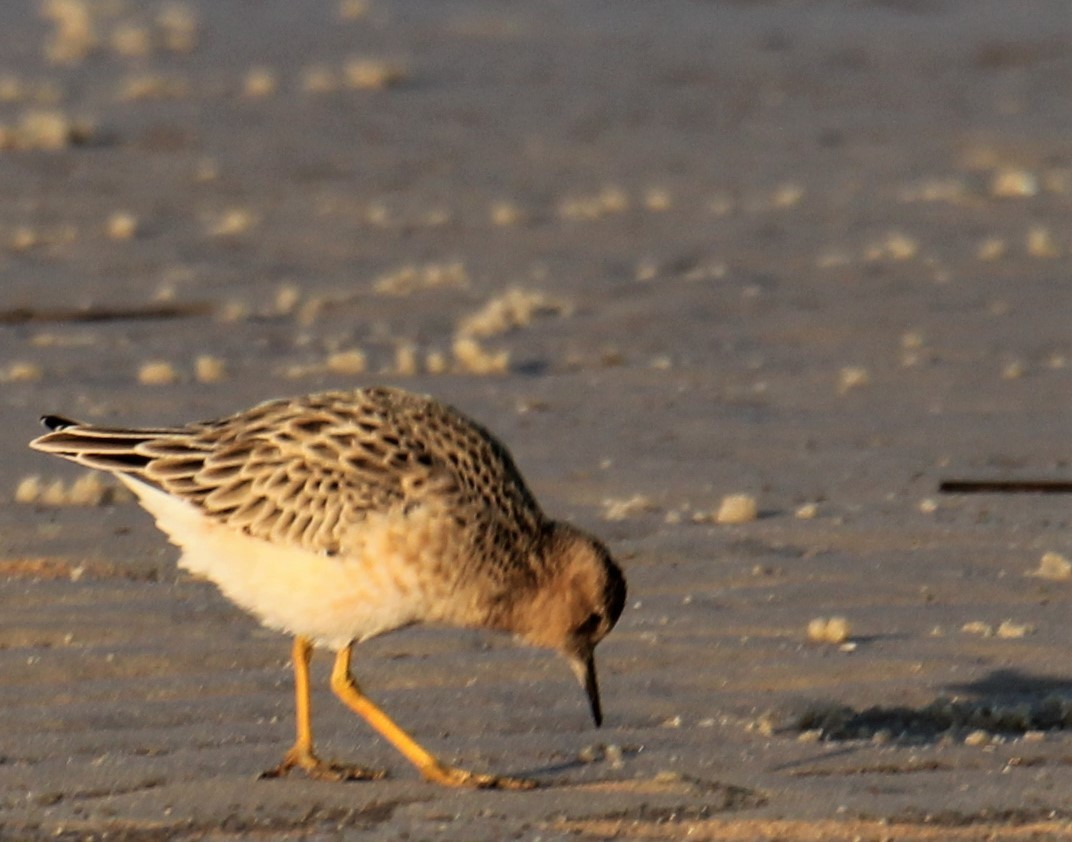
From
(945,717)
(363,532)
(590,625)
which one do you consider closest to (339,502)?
(363,532)

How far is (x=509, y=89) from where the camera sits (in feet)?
70.8

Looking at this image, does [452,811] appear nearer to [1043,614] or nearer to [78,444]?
[78,444]

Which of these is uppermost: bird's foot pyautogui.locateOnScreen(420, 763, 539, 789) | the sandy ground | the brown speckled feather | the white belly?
the brown speckled feather

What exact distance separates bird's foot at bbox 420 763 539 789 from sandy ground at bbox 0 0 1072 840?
0.26 ft

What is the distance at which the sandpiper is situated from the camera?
6227 mm

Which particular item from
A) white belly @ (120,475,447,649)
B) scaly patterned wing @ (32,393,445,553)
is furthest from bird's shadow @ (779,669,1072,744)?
scaly patterned wing @ (32,393,445,553)

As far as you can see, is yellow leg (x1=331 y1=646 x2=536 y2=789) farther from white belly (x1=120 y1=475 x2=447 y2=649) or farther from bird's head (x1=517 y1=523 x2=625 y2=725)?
bird's head (x1=517 y1=523 x2=625 y2=725)

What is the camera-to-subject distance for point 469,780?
6133 millimetres

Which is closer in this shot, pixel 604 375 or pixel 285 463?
pixel 285 463

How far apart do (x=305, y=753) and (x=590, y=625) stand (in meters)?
0.84

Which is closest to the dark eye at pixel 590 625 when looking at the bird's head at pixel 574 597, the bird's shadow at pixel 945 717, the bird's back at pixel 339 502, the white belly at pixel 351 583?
the bird's head at pixel 574 597

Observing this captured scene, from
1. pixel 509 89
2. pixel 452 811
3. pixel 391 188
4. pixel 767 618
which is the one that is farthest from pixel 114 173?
pixel 452 811

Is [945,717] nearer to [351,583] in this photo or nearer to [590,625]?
[590,625]

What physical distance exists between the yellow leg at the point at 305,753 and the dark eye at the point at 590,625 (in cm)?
65
